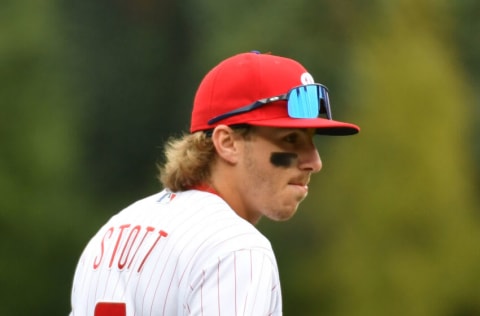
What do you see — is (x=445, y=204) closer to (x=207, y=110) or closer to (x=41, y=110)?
(x=41, y=110)

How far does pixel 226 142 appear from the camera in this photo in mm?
2785

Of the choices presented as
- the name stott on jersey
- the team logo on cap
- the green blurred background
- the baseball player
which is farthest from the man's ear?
the green blurred background

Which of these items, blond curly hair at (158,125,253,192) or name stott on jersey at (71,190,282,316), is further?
blond curly hair at (158,125,253,192)

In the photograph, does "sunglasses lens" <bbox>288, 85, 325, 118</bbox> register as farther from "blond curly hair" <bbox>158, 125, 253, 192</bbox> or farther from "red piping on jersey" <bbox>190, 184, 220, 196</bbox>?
"red piping on jersey" <bbox>190, 184, 220, 196</bbox>

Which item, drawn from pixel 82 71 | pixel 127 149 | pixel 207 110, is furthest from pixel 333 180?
pixel 207 110

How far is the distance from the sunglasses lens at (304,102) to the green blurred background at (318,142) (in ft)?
26.9

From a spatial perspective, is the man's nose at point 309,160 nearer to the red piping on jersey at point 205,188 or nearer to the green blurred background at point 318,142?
the red piping on jersey at point 205,188

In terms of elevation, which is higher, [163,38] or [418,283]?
[163,38]

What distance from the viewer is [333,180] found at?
38.5 feet

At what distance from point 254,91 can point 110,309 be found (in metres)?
0.69

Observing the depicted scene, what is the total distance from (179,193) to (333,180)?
902 cm

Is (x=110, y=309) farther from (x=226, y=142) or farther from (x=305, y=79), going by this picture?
(x=305, y=79)

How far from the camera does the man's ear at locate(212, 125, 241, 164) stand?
9.10ft

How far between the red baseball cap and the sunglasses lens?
2 centimetres
